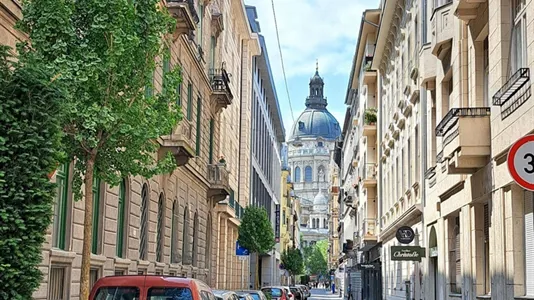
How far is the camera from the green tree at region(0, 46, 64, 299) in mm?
8883

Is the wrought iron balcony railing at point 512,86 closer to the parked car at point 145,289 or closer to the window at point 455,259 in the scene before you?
the parked car at point 145,289

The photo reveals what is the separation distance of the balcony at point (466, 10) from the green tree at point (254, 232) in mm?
30875

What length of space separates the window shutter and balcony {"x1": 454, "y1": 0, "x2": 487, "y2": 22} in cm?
433

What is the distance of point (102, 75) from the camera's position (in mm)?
12758

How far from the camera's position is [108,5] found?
12898 mm

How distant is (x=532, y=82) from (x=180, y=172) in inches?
752

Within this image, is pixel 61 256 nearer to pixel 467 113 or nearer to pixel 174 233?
pixel 467 113

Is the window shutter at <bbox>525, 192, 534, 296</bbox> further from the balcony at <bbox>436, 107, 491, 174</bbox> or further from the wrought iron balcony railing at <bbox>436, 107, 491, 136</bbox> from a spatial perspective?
the wrought iron balcony railing at <bbox>436, 107, 491, 136</bbox>

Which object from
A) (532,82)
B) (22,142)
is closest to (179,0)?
(532,82)

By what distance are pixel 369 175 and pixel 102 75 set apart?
34.8m

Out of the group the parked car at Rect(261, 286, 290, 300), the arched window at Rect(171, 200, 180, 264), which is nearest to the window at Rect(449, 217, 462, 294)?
the arched window at Rect(171, 200, 180, 264)

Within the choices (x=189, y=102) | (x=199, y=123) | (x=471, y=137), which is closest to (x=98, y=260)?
(x=471, y=137)

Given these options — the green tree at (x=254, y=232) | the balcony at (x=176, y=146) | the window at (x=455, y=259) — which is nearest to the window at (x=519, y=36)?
the window at (x=455, y=259)

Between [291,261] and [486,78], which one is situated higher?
[486,78]
